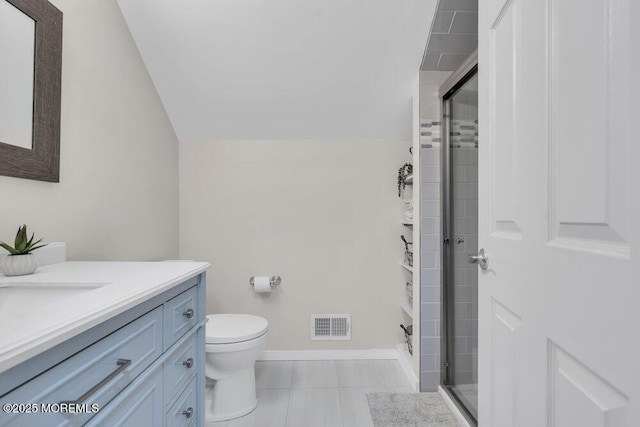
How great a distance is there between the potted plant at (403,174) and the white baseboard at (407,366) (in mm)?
1163

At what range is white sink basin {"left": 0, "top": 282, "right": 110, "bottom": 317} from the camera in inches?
35.2

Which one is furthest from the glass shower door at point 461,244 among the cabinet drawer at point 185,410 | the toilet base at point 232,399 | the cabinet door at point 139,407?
the cabinet door at point 139,407

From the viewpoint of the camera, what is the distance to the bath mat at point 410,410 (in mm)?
1729

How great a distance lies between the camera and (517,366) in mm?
829

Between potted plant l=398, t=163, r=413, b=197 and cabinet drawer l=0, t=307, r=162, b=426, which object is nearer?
cabinet drawer l=0, t=307, r=162, b=426

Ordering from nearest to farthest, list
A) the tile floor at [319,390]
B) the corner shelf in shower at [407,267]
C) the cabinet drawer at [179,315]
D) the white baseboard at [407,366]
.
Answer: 1. the cabinet drawer at [179,315]
2. the tile floor at [319,390]
3. the white baseboard at [407,366]
4. the corner shelf in shower at [407,267]

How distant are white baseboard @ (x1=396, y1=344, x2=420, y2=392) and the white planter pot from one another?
2.02m

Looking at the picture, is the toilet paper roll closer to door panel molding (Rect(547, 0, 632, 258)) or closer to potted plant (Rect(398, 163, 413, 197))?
potted plant (Rect(398, 163, 413, 197))

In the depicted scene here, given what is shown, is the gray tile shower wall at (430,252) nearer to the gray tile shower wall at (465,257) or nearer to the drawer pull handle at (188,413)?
the gray tile shower wall at (465,257)

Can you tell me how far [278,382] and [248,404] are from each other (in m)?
0.36

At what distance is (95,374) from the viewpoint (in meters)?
0.70

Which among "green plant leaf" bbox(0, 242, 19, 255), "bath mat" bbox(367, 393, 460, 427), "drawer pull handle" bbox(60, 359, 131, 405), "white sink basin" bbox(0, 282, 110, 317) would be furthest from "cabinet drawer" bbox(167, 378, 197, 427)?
"bath mat" bbox(367, 393, 460, 427)

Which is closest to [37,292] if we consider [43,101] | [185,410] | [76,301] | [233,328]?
[76,301]

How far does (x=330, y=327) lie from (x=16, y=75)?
7.41 feet
